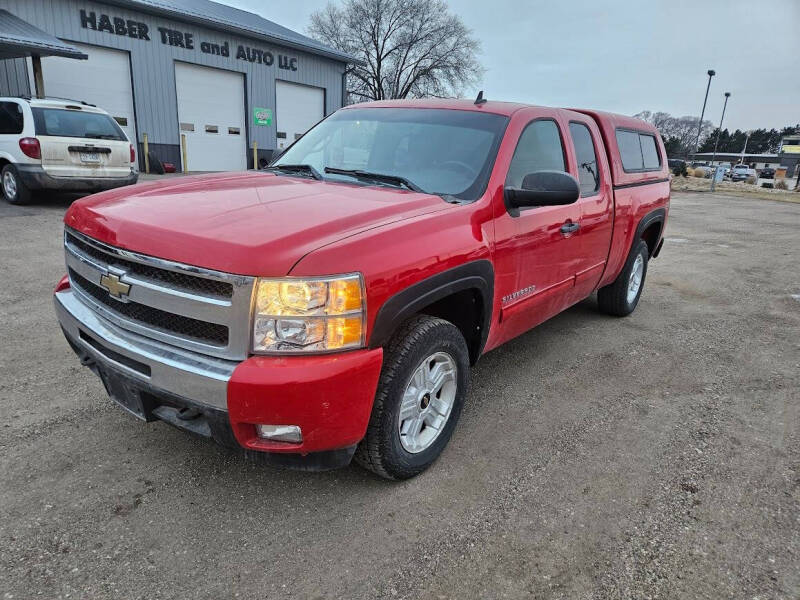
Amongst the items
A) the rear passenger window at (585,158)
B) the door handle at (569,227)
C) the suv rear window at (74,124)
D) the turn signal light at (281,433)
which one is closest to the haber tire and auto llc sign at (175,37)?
the suv rear window at (74,124)

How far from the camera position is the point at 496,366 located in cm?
420

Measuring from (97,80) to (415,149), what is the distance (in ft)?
58.1

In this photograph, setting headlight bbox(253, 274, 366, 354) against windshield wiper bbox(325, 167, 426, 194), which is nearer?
headlight bbox(253, 274, 366, 354)

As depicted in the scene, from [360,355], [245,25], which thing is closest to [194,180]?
[360,355]

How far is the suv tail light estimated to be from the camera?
29.5ft

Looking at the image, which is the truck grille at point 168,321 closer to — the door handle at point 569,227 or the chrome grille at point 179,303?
the chrome grille at point 179,303

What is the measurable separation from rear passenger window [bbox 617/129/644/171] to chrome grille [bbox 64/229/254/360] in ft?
12.7

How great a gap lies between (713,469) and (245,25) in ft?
74.7

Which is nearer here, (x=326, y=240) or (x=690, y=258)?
(x=326, y=240)

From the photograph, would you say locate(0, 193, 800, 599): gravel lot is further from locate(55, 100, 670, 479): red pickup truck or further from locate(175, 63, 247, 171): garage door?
locate(175, 63, 247, 171): garage door

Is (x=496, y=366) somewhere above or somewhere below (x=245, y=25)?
below

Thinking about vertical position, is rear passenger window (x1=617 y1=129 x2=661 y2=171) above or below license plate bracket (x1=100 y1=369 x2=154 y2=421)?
above

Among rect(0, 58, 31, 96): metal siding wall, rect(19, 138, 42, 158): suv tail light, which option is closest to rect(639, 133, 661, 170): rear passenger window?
rect(19, 138, 42, 158): suv tail light

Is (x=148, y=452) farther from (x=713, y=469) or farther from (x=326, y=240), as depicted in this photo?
(x=713, y=469)
